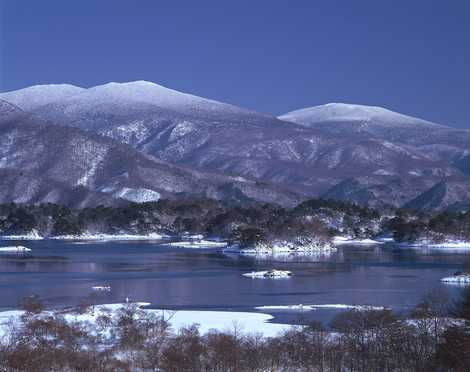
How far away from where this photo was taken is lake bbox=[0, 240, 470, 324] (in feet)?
142

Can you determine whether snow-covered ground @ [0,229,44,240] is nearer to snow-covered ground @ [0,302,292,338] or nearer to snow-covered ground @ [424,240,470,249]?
snow-covered ground @ [424,240,470,249]

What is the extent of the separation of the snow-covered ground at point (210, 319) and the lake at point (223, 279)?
175cm

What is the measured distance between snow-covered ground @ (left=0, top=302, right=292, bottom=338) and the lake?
175 cm

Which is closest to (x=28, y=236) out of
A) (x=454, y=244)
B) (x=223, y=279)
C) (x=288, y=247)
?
(x=288, y=247)

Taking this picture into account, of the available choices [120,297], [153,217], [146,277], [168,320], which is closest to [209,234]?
[153,217]

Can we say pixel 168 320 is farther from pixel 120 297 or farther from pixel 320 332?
pixel 120 297

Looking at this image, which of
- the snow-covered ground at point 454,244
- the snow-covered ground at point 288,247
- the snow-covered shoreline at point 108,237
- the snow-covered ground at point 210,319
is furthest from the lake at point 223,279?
the snow-covered shoreline at point 108,237

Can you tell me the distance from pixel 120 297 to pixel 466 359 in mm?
25346

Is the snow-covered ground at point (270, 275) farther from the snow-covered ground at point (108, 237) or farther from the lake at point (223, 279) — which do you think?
the snow-covered ground at point (108, 237)

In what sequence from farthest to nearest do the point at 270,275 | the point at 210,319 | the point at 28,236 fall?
the point at 28,236 → the point at 270,275 → the point at 210,319

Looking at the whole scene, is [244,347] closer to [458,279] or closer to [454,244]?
[458,279]

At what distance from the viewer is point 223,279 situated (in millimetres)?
56344

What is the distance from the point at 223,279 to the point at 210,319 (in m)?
21.8

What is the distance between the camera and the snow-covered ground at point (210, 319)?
31.1 metres
